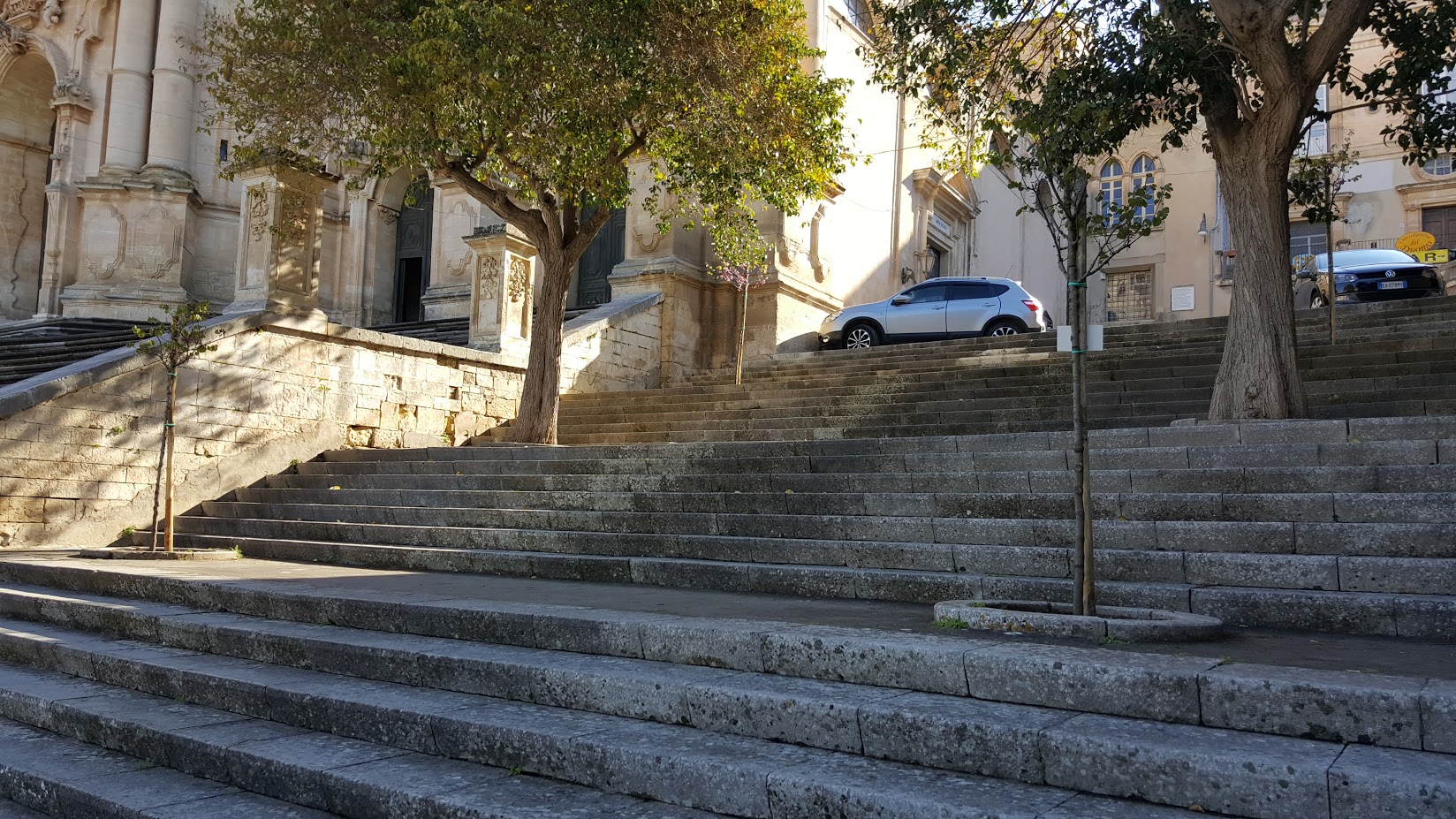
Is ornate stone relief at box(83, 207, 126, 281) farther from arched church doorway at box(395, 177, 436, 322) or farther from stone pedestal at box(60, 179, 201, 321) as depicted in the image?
arched church doorway at box(395, 177, 436, 322)

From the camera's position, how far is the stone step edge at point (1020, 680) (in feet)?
9.99

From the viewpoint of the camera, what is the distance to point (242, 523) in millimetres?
10352

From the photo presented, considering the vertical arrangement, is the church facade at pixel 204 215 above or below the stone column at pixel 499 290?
above

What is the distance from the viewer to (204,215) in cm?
2277

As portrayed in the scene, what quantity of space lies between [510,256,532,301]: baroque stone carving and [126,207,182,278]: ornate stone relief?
10.4 metres

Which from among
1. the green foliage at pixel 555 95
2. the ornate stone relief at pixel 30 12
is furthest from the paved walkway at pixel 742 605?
the ornate stone relief at pixel 30 12

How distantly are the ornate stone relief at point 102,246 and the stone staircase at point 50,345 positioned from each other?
2491 millimetres

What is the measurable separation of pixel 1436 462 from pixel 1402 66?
4757mm

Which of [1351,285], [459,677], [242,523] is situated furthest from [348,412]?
[1351,285]

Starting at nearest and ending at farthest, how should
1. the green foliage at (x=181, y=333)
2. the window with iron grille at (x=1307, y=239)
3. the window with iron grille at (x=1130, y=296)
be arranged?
1. the green foliage at (x=181, y=333)
2. the window with iron grille at (x=1307, y=239)
3. the window with iron grille at (x=1130, y=296)

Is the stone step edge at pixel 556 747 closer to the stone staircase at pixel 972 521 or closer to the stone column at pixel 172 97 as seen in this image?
the stone staircase at pixel 972 521

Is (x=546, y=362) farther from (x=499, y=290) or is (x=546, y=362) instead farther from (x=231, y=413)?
(x=231, y=413)

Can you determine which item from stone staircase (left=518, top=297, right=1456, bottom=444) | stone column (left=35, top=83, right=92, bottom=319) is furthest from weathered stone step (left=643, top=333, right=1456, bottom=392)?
stone column (left=35, top=83, right=92, bottom=319)

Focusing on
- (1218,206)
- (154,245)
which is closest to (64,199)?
(154,245)
